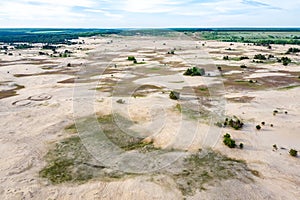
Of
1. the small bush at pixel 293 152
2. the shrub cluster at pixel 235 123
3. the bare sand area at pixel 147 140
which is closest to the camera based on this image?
the bare sand area at pixel 147 140

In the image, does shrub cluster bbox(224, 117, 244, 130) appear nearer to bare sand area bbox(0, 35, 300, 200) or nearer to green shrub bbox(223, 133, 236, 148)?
bare sand area bbox(0, 35, 300, 200)

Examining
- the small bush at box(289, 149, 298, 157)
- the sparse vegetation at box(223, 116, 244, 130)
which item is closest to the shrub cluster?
the sparse vegetation at box(223, 116, 244, 130)

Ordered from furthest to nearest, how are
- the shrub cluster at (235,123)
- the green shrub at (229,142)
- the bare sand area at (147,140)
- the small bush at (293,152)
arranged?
the shrub cluster at (235,123) < the green shrub at (229,142) < the small bush at (293,152) < the bare sand area at (147,140)

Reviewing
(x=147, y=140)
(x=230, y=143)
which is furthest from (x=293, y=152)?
(x=147, y=140)

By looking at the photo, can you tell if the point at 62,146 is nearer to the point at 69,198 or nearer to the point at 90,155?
the point at 90,155

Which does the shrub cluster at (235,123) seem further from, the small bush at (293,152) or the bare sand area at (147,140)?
the small bush at (293,152)

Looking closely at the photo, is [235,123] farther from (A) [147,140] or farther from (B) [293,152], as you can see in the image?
(A) [147,140]

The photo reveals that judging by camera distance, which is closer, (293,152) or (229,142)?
(293,152)

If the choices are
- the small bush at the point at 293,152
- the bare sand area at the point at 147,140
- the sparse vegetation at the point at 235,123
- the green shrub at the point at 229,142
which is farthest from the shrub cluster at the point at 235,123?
the small bush at the point at 293,152
